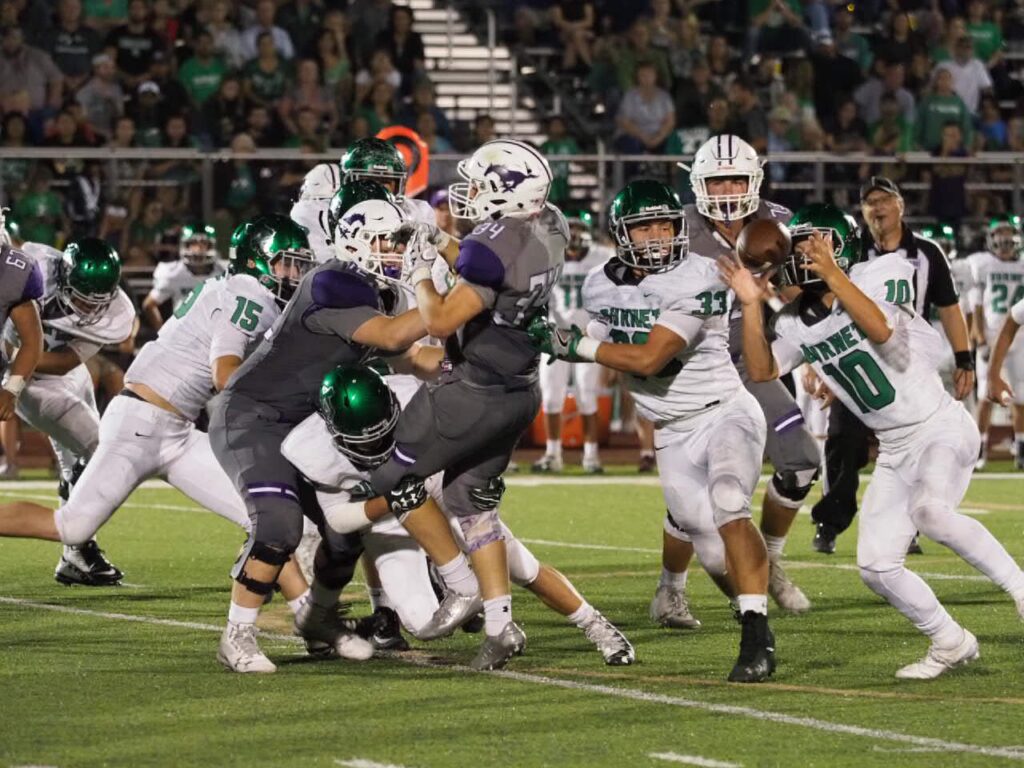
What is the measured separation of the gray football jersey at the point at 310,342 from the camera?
21.3 ft

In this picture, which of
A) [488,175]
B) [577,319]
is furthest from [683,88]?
[488,175]

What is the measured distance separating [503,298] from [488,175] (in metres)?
0.44

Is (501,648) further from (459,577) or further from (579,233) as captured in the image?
→ (579,233)

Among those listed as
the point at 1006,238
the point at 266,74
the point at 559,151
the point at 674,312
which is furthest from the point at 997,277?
the point at 674,312

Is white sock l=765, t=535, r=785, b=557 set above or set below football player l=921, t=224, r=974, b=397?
above

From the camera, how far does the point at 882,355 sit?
666 centimetres

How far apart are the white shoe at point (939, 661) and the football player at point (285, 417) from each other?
5.90ft

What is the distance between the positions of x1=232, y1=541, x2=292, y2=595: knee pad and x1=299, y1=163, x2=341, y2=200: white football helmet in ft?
8.04

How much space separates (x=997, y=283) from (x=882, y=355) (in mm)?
9388

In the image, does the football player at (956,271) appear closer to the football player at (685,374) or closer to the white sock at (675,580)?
the white sock at (675,580)

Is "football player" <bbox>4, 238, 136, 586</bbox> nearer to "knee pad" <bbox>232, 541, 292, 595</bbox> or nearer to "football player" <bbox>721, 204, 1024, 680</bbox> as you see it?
"knee pad" <bbox>232, 541, 292, 595</bbox>

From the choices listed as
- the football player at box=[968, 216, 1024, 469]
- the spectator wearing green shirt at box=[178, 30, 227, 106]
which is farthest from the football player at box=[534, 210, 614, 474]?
the spectator wearing green shirt at box=[178, 30, 227, 106]

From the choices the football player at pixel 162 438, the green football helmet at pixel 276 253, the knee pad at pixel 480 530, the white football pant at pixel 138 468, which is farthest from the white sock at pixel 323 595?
the green football helmet at pixel 276 253

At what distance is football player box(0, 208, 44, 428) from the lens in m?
8.30
